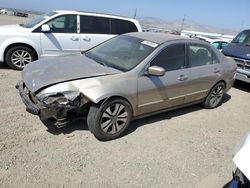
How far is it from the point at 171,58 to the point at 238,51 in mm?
4722

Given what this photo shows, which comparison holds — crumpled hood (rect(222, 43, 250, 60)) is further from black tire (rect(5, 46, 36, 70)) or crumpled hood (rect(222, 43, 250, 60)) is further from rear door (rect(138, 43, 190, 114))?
black tire (rect(5, 46, 36, 70))

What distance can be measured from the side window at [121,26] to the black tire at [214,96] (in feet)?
12.1

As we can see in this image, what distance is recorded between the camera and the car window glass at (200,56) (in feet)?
17.7

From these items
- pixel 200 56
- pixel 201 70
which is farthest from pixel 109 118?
pixel 200 56

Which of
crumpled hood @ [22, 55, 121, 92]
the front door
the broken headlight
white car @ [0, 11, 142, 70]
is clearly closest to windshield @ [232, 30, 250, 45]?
white car @ [0, 11, 142, 70]

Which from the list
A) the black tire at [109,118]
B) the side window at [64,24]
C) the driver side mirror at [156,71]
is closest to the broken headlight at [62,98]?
the black tire at [109,118]

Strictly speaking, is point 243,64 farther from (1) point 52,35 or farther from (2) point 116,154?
(2) point 116,154

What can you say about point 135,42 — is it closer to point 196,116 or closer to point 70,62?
point 70,62

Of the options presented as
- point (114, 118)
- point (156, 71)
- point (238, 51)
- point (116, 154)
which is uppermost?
point (156, 71)

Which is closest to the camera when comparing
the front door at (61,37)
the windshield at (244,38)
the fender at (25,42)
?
the fender at (25,42)

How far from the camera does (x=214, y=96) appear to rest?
20.7 feet

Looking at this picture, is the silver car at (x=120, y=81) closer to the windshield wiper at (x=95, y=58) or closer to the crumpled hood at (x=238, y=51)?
the windshield wiper at (x=95, y=58)

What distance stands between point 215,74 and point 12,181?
444 cm

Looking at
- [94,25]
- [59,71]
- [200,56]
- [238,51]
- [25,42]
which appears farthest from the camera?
[238,51]
